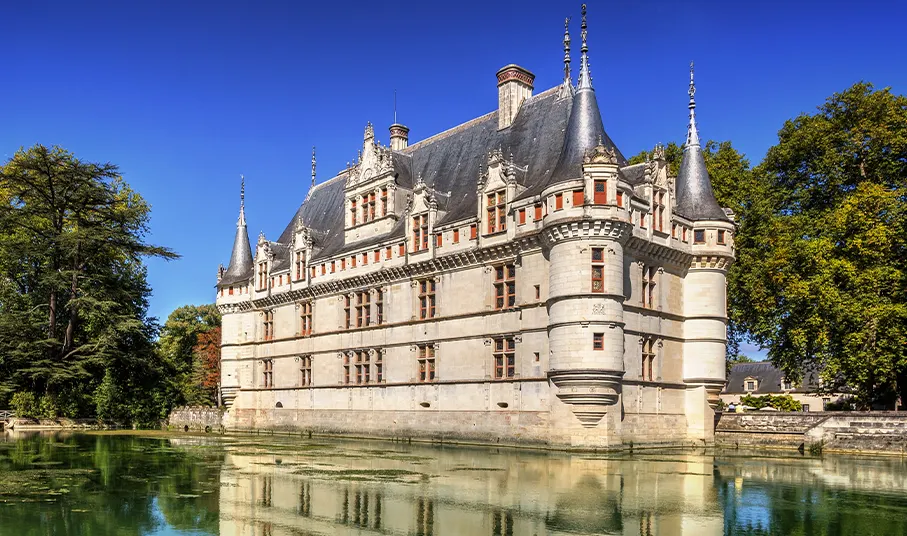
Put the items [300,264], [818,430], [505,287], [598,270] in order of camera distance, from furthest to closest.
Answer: [300,264]
[505,287]
[818,430]
[598,270]

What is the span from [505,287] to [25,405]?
2614 cm

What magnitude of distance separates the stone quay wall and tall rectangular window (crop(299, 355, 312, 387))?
59.0 feet

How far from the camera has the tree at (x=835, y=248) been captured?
28.2 m

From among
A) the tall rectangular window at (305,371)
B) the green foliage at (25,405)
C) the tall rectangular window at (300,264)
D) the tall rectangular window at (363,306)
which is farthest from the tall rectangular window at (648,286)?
the green foliage at (25,405)

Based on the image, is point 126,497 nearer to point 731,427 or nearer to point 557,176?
point 557,176

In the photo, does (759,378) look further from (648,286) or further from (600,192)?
(600,192)

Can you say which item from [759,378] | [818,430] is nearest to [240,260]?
[818,430]

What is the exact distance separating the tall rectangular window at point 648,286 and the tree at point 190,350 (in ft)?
94.1

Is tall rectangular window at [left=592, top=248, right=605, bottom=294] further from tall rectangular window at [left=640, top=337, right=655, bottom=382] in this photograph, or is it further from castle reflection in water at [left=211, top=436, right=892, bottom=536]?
castle reflection in water at [left=211, top=436, right=892, bottom=536]

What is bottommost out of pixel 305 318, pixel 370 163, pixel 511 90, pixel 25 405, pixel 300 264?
pixel 25 405

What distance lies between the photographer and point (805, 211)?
113 feet

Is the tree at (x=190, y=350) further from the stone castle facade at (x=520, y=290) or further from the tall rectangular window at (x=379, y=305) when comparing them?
the tall rectangular window at (x=379, y=305)

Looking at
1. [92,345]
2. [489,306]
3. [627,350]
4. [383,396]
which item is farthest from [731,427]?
[92,345]

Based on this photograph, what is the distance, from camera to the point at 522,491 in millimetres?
14938
